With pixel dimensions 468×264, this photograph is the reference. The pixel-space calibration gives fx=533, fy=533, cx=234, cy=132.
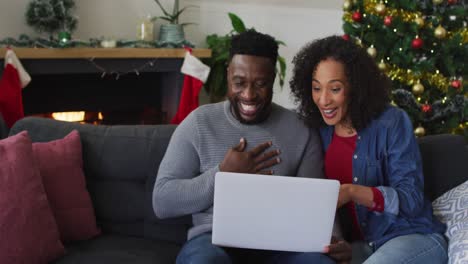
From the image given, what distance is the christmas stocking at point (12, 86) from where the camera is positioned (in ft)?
9.37

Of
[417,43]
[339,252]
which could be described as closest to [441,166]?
[339,252]

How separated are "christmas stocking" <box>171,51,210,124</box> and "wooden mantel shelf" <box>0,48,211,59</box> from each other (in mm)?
72

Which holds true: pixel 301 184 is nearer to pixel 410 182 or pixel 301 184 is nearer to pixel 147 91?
pixel 410 182

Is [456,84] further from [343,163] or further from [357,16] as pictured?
[343,163]

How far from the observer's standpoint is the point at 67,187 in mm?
1718

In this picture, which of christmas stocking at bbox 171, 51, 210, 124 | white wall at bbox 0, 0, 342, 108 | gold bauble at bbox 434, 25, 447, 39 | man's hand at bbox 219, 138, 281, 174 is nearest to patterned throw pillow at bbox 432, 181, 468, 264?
man's hand at bbox 219, 138, 281, 174

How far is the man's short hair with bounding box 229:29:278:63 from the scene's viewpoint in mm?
1610

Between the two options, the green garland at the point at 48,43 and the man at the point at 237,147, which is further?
the green garland at the point at 48,43

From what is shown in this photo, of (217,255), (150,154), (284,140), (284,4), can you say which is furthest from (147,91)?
(217,255)

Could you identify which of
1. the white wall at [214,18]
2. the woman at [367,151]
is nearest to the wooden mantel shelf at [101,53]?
the white wall at [214,18]

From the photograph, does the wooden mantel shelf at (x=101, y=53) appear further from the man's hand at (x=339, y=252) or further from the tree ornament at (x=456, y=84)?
the man's hand at (x=339, y=252)

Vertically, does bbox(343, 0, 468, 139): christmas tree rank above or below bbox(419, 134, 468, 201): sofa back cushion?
above

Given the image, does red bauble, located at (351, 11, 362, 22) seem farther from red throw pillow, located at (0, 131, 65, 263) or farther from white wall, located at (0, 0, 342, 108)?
red throw pillow, located at (0, 131, 65, 263)

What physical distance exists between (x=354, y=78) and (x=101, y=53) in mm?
1964
